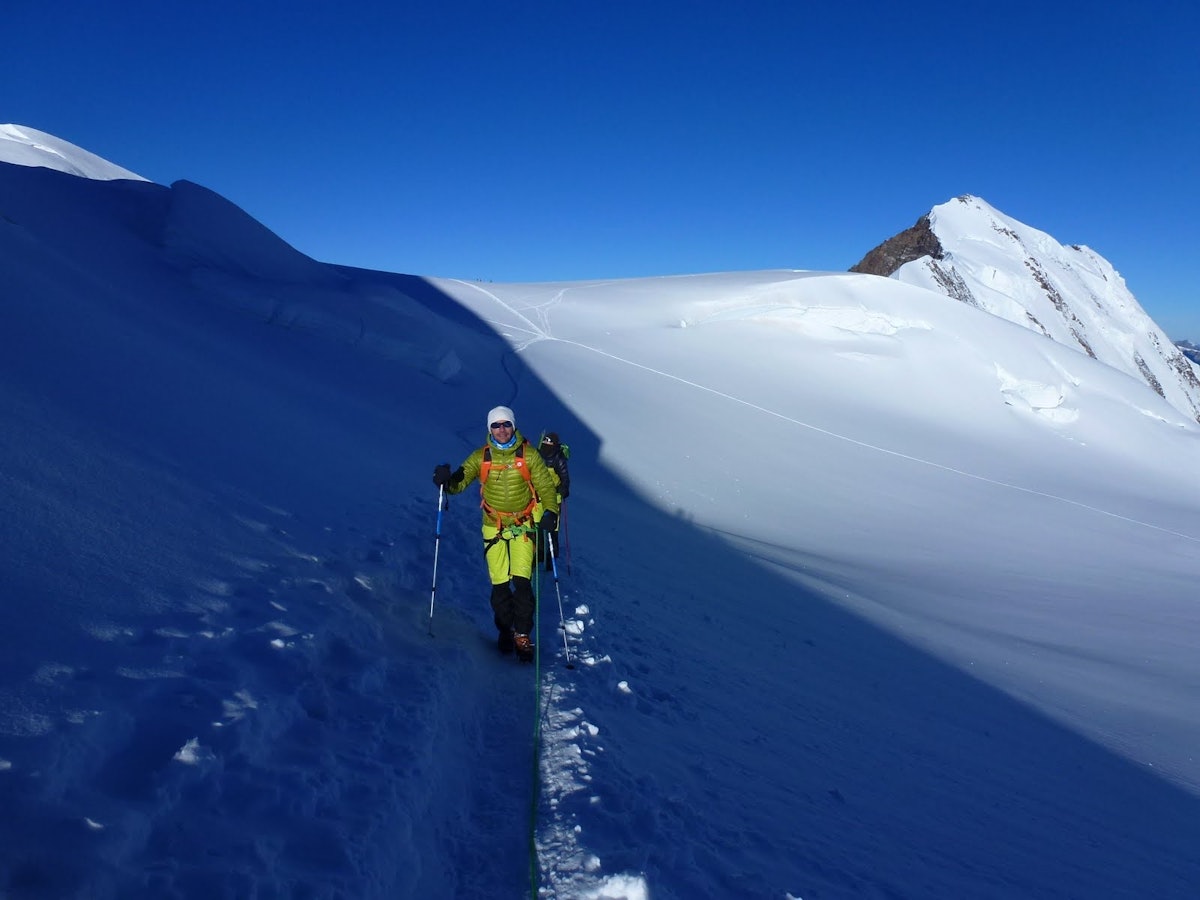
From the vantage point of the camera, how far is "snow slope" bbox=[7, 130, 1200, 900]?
9.60ft

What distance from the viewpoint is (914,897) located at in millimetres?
3658

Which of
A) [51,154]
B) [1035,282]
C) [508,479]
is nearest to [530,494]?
[508,479]

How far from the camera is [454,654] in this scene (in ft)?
16.5

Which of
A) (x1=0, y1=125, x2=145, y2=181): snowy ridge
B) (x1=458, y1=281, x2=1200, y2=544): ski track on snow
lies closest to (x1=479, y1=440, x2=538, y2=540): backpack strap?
(x1=458, y1=281, x2=1200, y2=544): ski track on snow

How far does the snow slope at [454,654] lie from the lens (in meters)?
2.93

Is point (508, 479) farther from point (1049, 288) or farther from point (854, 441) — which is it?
point (1049, 288)

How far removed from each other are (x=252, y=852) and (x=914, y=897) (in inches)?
121

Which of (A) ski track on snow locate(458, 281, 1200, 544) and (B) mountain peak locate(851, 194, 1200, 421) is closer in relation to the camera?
(A) ski track on snow locate(458, 281, 1200, 544)

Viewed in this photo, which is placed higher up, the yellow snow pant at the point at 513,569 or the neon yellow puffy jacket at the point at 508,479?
the neon yellow puffy jacket at the point at 508,479

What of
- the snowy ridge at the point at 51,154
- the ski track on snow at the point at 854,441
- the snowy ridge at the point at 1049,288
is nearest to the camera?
the ski track on snow at the point at 854,441

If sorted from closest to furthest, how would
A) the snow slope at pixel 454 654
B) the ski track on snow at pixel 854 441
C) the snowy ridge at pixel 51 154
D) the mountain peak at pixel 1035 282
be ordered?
the snow slope at pixel 454 654 < the ski track on snow at pixel 854 441 < the snowy ridge at pixel 51 154 < the mountain peak at pixel 1035 282

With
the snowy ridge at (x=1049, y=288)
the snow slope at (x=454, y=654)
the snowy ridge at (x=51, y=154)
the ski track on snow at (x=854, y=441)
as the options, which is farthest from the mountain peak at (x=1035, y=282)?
the snowy ridge at (x=51, y=154)

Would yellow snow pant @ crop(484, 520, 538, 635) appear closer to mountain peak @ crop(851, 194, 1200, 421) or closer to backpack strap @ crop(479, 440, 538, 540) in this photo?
backpack strap @ crop(479, 440, 538, 540)

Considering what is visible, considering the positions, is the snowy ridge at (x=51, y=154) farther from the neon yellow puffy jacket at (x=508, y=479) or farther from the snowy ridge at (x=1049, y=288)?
the snowy ridge at (x=1049, y=288)
